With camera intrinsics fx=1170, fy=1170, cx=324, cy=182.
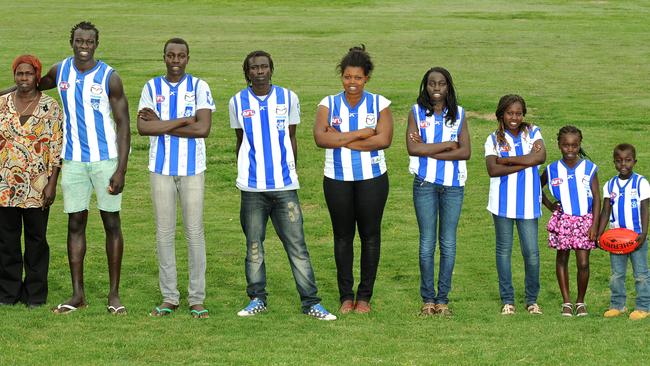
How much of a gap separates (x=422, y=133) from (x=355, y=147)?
696mm

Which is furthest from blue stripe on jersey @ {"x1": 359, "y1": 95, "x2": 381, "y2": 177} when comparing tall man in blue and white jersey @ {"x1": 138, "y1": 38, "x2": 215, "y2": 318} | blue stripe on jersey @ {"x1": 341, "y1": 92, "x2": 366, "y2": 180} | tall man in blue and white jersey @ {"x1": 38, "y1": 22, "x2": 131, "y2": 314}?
tall man in blue and white jersey @ {"x1": 38, "y1": 22, "x2": 131, "y2": 314}

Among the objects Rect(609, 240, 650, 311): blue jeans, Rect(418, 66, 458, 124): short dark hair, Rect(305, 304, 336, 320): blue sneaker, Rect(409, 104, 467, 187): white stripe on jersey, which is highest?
Rect(418, 66, 458, 124): short dark hair

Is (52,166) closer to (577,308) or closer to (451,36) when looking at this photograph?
(577,308)

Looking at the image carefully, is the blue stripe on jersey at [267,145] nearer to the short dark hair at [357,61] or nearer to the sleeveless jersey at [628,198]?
the short dark hair at [357,61]

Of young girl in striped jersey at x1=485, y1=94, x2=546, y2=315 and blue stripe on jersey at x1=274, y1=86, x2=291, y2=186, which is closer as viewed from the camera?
blue stripe on jersey at x1=274, y1=86, x2=291, y2=186

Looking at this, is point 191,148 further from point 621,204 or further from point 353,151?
point 621,204

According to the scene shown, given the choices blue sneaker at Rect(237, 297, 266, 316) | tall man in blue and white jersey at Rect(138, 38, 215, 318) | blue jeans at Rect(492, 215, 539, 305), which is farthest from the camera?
blue jeans at Rect(492, 215, 539, 305)

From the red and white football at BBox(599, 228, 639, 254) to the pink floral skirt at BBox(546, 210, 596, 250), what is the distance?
0.17 meters

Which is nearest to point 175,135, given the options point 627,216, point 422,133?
point 422,133

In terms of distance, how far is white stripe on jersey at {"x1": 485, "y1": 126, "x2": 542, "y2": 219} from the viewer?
1030 centimetres

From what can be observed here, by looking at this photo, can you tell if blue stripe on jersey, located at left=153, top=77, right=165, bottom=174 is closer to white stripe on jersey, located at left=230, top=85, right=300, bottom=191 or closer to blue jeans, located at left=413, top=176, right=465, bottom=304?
white stripe on jersey, located at left=230, top=85, right=300, bottom=191

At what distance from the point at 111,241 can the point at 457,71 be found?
18919 millimetres

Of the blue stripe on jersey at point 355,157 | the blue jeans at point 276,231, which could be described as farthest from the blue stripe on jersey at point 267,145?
the blue stripe on jersey at point 355,157

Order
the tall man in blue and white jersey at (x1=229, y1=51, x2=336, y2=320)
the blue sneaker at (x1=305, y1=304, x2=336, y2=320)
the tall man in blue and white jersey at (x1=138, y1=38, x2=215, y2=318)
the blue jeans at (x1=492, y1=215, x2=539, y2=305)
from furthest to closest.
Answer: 1. the blue jeans at (x1=492, y1=215, x2=539, y2=305)
2. the blue sneaker at (x1=305, y1=304, x2=336, y2=320)
3. the tall man in blue and white jersey at (x1=229, y1=51, x2=336, y2=320)
4. the tall man in blue and white jersey at (x1=138, y1=38, x2=215, y2=318)
